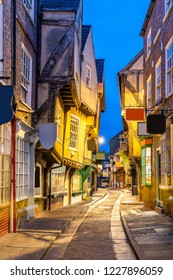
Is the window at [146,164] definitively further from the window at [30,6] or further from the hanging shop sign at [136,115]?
the window at [30,6]

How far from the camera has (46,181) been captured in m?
18.9

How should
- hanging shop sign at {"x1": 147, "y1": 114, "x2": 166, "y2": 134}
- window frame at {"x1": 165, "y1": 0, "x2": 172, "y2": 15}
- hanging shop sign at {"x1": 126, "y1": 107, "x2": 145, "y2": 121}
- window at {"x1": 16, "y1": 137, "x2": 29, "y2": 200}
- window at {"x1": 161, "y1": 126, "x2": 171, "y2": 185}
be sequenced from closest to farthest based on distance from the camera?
hanging shop sign at {"x1": 147, "y1": 114, "x2": 166, "y2": 134}, window at {"x1": 16, "y1": 137, "x2": 29, "y2": 200}, window at {"x1": 161, "y1": 126, "x2": 171, "y2": 185}, window frame at {"x1": 165, "y1": 0, "x2": 172, "y2": 15}, hanging shop sign at {"x1": 126, "y1": 107, "x2": 145, "y2": 121}

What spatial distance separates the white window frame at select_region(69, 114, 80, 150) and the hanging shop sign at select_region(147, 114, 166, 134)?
9813mm

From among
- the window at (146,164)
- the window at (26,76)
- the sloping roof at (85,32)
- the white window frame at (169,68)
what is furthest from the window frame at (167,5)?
the sloping roof at (85,32)

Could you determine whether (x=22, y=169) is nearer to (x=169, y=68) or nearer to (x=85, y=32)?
(x=169, y=68)

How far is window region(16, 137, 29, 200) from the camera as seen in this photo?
13.5m

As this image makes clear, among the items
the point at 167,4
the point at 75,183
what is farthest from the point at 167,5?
the point at 75,183

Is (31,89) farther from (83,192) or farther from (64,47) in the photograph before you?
(83,192)

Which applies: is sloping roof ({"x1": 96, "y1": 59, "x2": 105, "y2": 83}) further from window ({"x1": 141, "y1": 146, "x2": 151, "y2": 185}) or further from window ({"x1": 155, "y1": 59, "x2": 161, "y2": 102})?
window ({"x1": 155, "y1": 59, "x2": 161, "y2": 102})

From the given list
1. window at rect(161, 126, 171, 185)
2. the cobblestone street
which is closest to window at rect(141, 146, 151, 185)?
window at rect(161, 126, 171, 185)

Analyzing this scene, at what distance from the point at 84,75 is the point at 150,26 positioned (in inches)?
203

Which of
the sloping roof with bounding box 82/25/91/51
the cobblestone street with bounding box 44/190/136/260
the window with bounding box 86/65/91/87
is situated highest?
the sloping roof with bounding box 82/25/91/51

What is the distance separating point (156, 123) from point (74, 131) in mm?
10851
